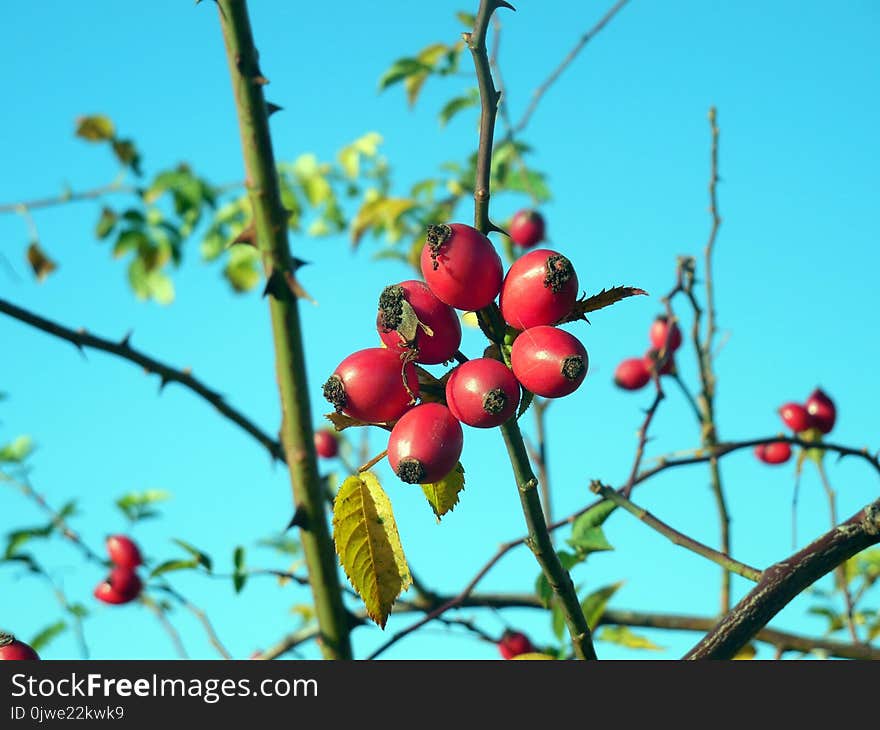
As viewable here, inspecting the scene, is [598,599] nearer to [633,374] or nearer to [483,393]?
[633,374]

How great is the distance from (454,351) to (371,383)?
13 centimetres

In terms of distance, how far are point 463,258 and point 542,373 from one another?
0.62 ft

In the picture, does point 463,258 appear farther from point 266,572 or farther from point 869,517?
point 266,572

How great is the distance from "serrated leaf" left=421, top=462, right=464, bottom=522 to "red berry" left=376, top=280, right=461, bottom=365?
0.23 metres

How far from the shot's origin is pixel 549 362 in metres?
1.25

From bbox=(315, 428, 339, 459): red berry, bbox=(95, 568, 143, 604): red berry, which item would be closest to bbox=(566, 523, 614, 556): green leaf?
bbox=(95, 568, 143, 604): red berry

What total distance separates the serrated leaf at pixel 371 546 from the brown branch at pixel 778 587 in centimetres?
48

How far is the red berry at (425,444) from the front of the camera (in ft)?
4.16

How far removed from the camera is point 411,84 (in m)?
5.36

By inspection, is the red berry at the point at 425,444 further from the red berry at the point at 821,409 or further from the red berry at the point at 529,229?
the red berry at the point at 529,229

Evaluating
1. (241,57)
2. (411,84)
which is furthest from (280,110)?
(411,84)

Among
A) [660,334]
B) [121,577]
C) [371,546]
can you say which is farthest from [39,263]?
[371,546]

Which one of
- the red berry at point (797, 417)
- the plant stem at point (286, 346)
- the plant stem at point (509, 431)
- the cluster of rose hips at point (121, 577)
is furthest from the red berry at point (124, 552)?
the plant stem at point (509, 431)

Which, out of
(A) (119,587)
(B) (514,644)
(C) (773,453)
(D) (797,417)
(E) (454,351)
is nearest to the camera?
(E) (454,351)
